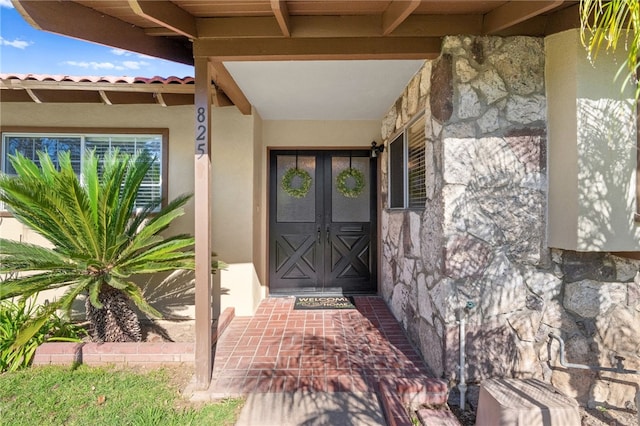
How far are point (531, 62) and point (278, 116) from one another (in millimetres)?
3033

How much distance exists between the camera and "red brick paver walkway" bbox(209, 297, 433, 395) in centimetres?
251

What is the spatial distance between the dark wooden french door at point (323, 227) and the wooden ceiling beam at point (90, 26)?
2330mm

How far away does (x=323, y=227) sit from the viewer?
16.2 ft

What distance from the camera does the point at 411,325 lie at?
3.21 metres

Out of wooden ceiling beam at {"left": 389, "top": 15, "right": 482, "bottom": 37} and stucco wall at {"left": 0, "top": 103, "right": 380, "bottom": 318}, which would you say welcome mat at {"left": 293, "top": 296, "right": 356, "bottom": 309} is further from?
wooden ceiling beam at {"left": 389, "top": 15, "right": 482, "bottom": 37}

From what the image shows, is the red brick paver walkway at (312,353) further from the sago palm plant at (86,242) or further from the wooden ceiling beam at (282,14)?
the wooden ceiling beam at (282,14)

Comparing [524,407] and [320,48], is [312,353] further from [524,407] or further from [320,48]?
[320,48]

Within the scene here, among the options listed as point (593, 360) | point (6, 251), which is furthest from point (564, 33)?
point (6, 251)

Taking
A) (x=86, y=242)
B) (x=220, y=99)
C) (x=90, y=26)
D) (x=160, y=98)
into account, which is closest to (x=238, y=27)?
(x=90, y=26)

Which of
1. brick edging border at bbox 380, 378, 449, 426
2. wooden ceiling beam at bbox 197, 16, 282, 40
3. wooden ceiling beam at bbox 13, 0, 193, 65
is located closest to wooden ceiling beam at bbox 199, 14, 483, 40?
wooden ceiling beam at bbox 197, 16, 282, 40

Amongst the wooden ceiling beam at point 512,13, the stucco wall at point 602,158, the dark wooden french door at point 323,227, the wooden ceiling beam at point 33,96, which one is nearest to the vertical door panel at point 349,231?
the dark wooden french door at point 323,227

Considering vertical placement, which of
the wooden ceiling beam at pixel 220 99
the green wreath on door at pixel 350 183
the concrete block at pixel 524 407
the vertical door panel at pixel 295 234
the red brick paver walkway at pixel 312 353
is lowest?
the red brick paver walkway at pixel 312 353

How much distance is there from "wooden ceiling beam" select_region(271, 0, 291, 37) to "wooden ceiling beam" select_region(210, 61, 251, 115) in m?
0.70

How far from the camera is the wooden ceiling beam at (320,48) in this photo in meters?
2.51
